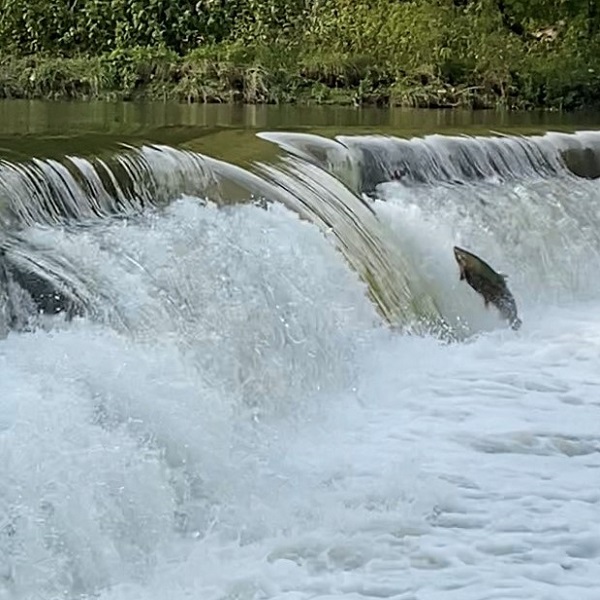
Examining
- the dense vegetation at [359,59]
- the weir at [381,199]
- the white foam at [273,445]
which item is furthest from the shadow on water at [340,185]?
the dense vegetation at [359,59]

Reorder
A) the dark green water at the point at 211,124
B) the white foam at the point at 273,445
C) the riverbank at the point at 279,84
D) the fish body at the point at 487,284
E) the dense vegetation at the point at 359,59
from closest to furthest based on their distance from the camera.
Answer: the white foam at the point at 273,445 → the dark green water at the point at 211,124 → the fish body at the point at 487,284 → the riverbank at the point at 279,84 → the dense vegetation at the point at 359,59

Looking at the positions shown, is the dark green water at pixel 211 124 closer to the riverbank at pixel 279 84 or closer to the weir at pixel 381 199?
the weir at pixel 381 199

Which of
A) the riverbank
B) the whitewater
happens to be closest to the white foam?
the whitewater

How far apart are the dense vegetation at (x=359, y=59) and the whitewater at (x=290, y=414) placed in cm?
1007

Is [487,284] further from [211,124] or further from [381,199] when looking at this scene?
[211,124]

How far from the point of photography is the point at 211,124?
12.5 m

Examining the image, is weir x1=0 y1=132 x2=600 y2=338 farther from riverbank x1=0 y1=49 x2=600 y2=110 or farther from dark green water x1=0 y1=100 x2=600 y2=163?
riverbank x1=0 y1=49 x2=600 y2=110

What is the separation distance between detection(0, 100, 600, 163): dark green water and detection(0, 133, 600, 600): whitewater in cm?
Answer: 45

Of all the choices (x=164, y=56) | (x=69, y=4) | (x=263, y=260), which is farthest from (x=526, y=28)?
(x=263, y=260)

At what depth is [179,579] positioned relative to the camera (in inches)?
155

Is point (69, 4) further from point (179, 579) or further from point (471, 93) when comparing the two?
point (179, 579)

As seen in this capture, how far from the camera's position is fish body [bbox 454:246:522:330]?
7.57 metres

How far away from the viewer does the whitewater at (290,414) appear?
396 cm

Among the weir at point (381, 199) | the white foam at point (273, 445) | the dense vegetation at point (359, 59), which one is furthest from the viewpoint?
the dense vegetation at point (359, 59)
